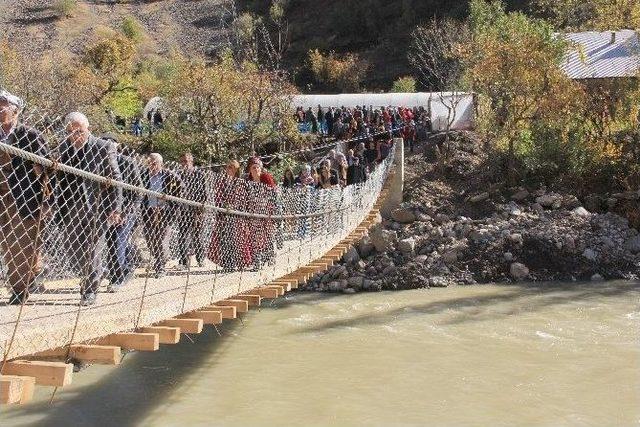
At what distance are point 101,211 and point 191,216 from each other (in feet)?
4.23

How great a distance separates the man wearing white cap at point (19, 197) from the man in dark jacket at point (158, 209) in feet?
2.66

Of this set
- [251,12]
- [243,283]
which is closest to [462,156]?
[243,283]

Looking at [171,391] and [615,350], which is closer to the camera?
[171,391]

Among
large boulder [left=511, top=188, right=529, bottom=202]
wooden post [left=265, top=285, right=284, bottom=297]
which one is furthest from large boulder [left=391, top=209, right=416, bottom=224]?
wooden post [left=265, top=285, right=284, bottom=297]

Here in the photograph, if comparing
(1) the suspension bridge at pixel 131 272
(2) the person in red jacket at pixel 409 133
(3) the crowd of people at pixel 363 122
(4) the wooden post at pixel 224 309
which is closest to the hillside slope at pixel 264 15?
(3) the crowd of people at pixel 363 122

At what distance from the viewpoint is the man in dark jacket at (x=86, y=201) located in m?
2.79

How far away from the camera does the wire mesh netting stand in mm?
2611

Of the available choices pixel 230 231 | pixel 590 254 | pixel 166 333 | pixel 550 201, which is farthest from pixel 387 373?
pixel 550 201

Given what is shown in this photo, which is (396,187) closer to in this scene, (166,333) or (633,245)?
(633,245)

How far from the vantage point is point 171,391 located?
271 inches

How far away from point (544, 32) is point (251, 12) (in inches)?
1106

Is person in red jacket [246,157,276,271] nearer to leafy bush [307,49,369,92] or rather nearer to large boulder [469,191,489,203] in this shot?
large boulder [469,191,489,203]

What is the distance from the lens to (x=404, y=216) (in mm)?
14492

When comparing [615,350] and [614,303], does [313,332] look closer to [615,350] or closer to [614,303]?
[615,350]
